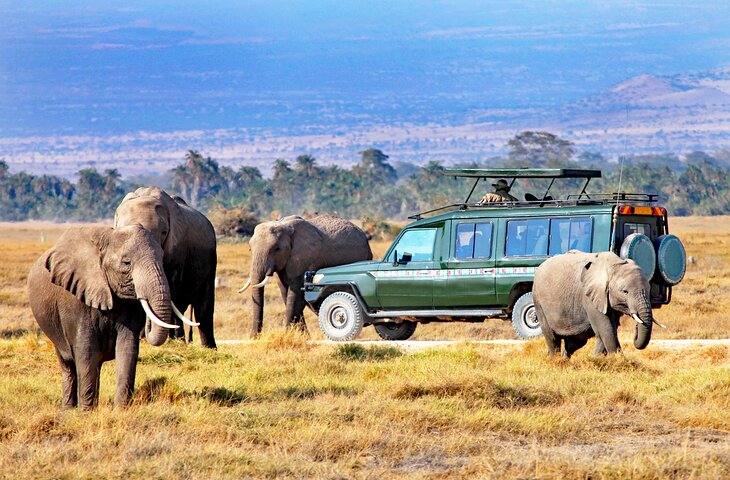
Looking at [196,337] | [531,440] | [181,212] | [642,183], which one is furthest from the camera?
[642,183]

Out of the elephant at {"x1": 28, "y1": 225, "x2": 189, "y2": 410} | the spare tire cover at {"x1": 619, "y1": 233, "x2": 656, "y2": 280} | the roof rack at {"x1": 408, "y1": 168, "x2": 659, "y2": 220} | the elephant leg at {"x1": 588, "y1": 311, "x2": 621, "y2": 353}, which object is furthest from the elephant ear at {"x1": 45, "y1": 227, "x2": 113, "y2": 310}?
the roof rack at {"x1": 408, "y1": 168, "x2": 659, "y2": 220}

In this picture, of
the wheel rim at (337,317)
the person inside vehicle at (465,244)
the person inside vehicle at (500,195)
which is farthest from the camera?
the wheel rim at (337,317)

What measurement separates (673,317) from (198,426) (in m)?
14.2

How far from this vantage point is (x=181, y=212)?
1912 centimetres

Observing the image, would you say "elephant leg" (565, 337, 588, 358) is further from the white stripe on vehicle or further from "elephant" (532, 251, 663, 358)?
the white stripe on vehicle

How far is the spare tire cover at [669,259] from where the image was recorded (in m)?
18.3

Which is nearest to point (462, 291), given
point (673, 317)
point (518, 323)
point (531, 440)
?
point (518, 323)

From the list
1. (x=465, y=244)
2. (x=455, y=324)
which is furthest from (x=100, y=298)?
(x=455, y=324)

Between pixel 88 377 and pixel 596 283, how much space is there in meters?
6.35

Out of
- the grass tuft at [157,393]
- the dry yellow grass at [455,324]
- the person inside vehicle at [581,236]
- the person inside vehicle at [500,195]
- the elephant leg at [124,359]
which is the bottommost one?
the dry yellow grass at [455,324]

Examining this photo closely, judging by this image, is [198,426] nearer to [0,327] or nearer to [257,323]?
[257,323]

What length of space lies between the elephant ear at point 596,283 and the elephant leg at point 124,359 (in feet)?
19.4

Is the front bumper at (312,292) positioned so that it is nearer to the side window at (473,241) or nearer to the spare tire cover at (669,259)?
the side window at (473,241)

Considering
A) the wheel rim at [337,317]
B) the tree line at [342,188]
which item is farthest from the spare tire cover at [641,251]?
the tree line at [342,188]
